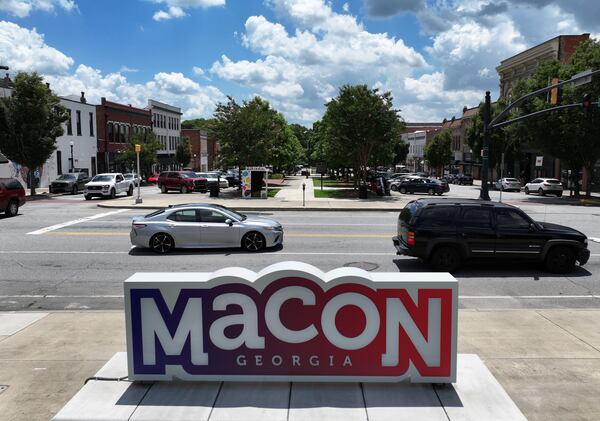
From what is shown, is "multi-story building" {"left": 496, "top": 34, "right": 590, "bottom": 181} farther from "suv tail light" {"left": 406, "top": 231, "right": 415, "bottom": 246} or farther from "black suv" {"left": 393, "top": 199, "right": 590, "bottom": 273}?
"suv tail light" {"left": 406, "top": 231, "right": 415, "bottom": 246}

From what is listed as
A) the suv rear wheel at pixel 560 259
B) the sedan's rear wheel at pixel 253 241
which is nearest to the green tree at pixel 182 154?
the sedan's rear wheel at pixel 253 241

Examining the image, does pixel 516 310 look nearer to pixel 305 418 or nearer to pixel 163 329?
pixel 305 418

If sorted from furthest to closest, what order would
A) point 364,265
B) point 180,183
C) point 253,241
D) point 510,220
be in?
point 180,183
point 253,241
point 364,265
point 510,220

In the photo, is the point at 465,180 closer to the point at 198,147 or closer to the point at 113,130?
the point at 113,130

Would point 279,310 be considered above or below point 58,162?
below

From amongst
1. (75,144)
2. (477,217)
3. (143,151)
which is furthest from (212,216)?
(75,144)

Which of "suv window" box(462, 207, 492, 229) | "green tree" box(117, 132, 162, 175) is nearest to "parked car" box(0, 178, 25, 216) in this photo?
"suv window" box(462, 207, 492, 229)

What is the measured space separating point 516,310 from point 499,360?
2.58m

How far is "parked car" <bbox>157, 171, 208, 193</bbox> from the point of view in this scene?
43.4m

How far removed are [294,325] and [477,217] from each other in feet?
27.0

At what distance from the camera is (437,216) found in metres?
12.5

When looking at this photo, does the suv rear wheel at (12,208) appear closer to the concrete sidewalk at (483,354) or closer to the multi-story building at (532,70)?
the concrete sidewalk at (483,354)

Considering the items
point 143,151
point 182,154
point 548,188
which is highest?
point 182,154

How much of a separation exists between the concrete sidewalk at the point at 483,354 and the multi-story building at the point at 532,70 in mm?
53489
